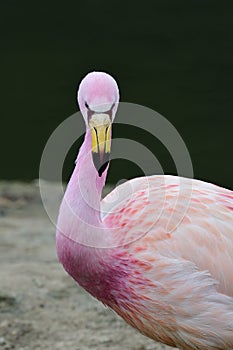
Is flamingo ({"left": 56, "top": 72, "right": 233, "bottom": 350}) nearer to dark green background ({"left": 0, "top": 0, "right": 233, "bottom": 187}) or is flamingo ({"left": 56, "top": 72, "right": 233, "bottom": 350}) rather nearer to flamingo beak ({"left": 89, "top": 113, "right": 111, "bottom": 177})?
flamingo beak ({"left": 89, "top": 113, "right": 111, "bottom": 177})

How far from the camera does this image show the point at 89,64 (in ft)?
44.2

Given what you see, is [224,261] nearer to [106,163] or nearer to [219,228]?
[219,228]

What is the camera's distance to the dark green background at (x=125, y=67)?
10.7 metres

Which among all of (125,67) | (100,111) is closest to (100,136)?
(100,111)

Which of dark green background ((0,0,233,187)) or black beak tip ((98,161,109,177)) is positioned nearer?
black beak tip ((98,161,109,177))

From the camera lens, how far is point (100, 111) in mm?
3848

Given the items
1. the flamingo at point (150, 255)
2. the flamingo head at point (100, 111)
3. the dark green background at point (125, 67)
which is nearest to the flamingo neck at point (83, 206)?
the flamingo at point (150, 255)

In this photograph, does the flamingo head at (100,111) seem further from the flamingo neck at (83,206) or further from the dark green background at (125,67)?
the dark green background at (125,67)

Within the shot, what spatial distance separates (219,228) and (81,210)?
68cm

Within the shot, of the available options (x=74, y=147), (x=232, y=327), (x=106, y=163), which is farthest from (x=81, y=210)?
(x=74, y=147)

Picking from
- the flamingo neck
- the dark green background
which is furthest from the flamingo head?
the dark green background

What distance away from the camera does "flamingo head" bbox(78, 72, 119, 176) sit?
12.5ft

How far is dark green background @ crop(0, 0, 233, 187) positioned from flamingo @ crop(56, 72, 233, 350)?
5485mm

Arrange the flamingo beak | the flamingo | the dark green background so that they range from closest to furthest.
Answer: the flamingo beak
the flamingo
the dark green background
